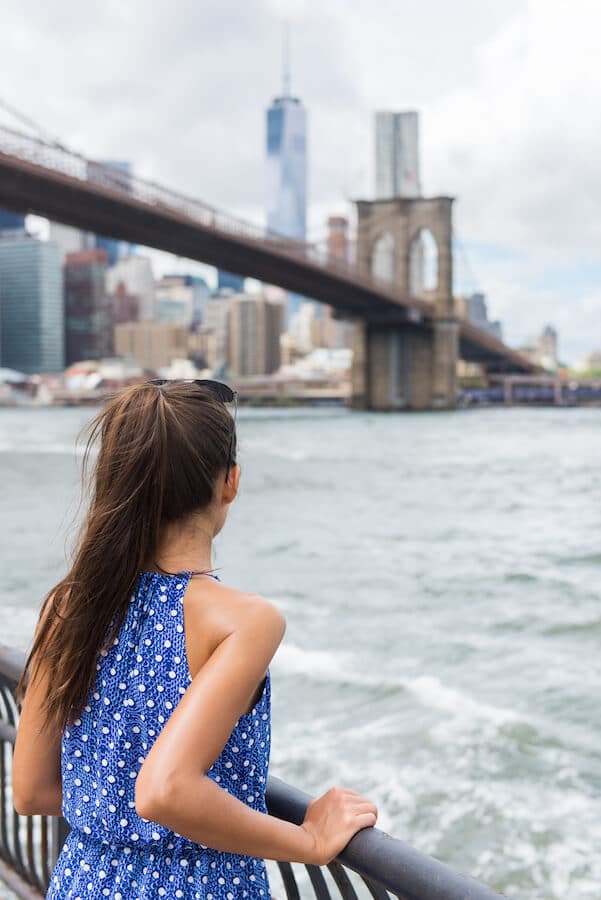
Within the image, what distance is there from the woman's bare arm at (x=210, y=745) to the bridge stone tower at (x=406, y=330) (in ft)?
139

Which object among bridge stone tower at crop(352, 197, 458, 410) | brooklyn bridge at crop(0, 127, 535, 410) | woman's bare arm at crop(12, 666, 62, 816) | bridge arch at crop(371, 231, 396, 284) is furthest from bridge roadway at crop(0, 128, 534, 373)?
woman's bare arm at crop(12, 666, 62, 816)

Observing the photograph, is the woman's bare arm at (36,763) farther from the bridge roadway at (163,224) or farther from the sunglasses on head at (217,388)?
the bridge roadway at (163,224)

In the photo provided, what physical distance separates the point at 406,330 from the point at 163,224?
857 inches

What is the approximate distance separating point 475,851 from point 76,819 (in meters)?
3.44

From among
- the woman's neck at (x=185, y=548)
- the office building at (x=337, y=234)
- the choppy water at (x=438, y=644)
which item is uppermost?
the office building at (x=337, y=234)

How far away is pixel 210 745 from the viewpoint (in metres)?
0.95

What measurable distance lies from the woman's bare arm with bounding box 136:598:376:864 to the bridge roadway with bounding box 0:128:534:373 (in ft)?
74.2

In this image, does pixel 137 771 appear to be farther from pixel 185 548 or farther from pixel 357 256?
pixel 357 256

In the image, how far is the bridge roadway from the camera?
23562mm

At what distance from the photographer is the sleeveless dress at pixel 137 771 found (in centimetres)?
103

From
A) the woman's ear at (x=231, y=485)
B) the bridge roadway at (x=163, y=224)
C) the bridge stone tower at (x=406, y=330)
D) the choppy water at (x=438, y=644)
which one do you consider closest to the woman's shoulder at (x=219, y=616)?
the woman's ear at (x=231, y=485)

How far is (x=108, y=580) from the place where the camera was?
1086 millimetres

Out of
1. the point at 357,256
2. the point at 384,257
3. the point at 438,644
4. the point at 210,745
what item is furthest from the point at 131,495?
the point at 384,257

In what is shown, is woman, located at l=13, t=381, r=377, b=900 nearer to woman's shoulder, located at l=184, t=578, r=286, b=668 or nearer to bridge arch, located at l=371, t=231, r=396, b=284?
woman's shoulder, located at l=184, t=578, r=286, b=668
